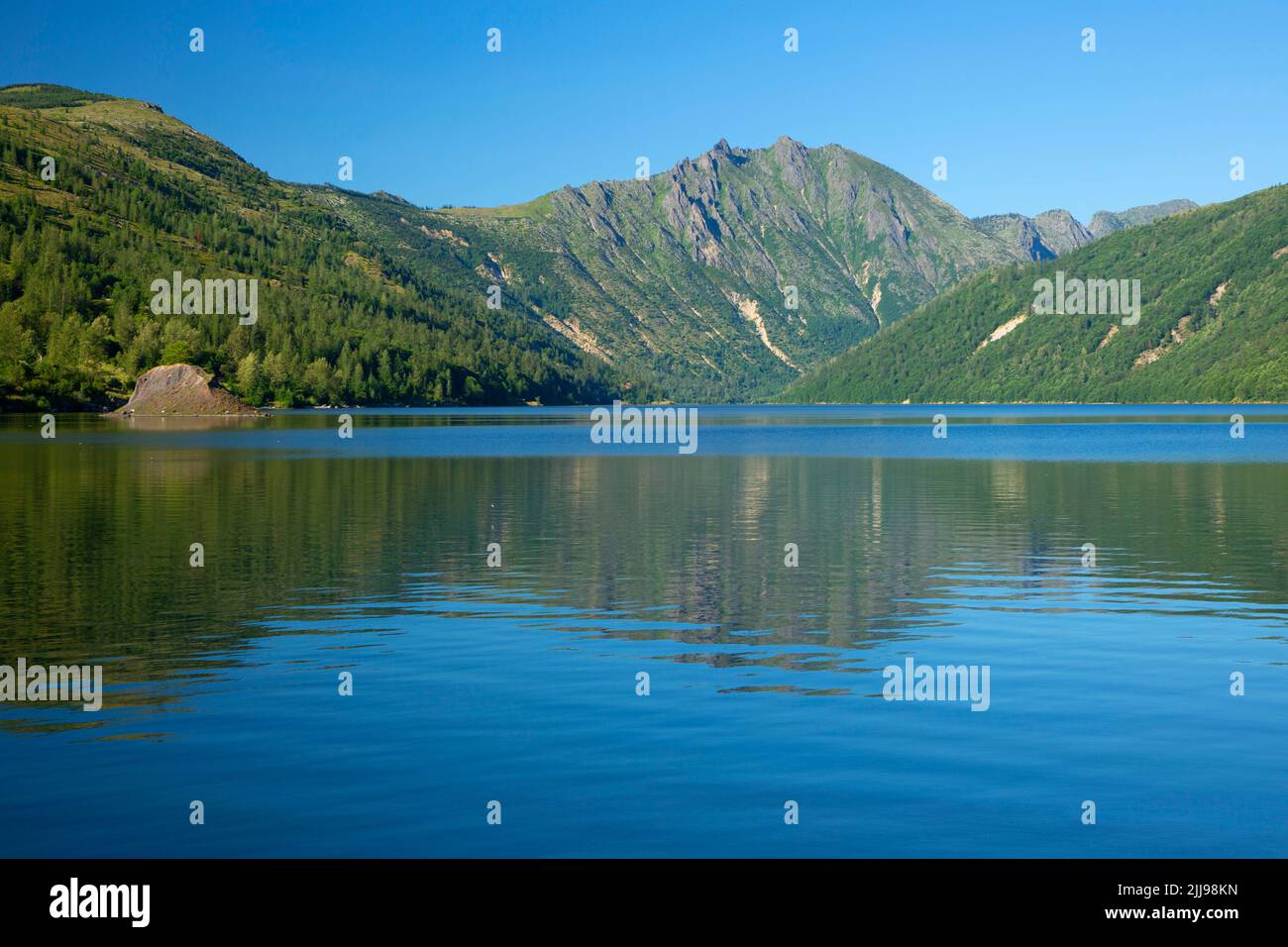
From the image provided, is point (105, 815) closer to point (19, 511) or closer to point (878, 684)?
point (878, 684)

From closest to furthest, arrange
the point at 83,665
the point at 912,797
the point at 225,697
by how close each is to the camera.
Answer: the point at 912,797 < the point at 225,697 < the point at 83,665

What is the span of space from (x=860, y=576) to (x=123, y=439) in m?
126

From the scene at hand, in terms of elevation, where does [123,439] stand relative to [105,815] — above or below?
above

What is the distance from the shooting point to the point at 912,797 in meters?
20.4

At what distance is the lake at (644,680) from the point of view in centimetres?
1925

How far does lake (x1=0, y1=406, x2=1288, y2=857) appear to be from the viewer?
19250 millimetres

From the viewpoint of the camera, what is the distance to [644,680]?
29250mm
